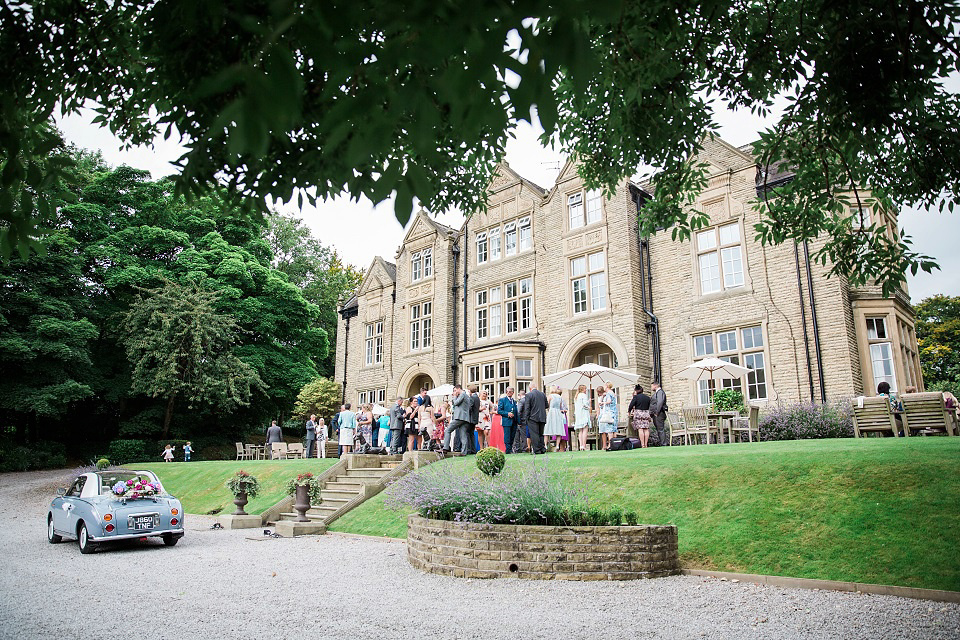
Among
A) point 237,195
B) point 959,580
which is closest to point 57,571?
point 237,195

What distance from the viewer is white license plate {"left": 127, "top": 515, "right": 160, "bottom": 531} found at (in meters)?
11.0

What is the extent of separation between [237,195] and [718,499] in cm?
769

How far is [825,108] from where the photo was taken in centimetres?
667

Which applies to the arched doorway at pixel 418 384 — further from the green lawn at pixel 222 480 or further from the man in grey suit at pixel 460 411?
the man in grey suit at pixel 460 411

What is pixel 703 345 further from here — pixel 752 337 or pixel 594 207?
pixel 594 207

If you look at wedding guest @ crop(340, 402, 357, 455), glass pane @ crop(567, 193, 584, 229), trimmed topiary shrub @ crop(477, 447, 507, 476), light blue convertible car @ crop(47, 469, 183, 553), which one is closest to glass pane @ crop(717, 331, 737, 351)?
glass pane @ crop(567, 193, 584, 229)

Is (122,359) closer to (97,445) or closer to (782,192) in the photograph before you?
(97,445)

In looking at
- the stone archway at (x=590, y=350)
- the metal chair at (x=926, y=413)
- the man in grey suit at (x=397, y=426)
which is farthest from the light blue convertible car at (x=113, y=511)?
the metal chair at (x=926, y=413)

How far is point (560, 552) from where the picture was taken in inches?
289

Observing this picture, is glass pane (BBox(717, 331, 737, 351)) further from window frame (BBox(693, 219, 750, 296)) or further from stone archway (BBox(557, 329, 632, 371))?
stone archway (BBox(557, 329, 632, 371))

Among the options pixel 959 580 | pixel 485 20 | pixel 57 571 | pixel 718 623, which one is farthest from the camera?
pixel 57 571

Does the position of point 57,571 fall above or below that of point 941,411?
below

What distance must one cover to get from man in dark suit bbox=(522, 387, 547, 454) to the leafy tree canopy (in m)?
7.43

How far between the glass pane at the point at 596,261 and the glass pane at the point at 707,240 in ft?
11.5
